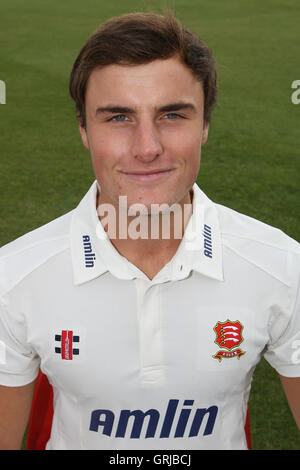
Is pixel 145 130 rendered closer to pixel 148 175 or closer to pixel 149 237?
pixel 148 175

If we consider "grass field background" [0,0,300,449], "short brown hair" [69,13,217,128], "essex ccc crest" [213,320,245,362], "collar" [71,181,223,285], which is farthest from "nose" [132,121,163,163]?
"grass field background" [0,0,300,449]

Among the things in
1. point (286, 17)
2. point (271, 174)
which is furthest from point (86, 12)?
point (271, 174)

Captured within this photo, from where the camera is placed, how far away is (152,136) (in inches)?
51.9

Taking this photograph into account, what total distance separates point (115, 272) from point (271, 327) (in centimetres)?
41

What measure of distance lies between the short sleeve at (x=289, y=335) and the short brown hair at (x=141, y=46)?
20.5 inches

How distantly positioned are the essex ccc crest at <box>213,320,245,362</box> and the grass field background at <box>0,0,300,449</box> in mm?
933

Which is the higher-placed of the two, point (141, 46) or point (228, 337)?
point (141, 46)

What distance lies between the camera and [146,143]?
1306mm

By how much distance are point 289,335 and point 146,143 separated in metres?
0.60

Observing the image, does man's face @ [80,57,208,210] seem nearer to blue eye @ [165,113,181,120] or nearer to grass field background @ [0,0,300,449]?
blue eye @ [165,113,181,120]

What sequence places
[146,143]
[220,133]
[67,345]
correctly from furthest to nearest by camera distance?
[220,133]
[67,345]
[146,143]

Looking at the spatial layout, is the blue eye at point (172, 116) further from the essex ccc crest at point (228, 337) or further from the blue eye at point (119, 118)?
the essex ccc crest at point (228, 337)

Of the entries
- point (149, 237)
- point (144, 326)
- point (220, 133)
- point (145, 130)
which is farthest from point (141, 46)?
point (220, 133)

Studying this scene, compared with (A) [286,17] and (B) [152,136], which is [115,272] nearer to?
(B) [152,136]
